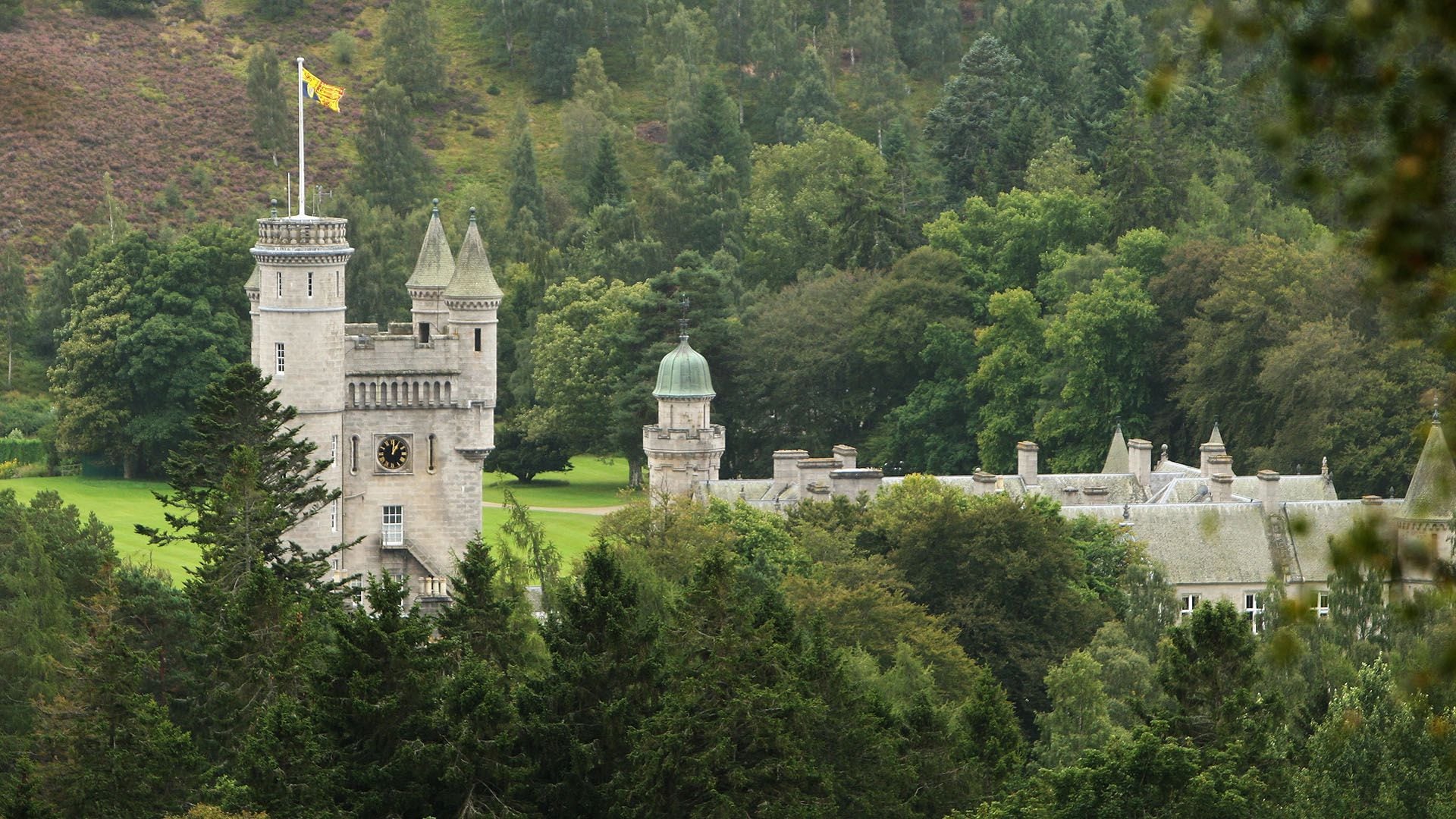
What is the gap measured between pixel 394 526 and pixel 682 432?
14181 mm

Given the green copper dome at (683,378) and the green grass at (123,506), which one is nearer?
the green grass at (123,506)

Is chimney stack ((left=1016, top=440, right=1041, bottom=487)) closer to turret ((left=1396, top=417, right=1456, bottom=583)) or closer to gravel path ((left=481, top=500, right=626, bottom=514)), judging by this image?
turret ((left=1396, top=417, right=1456, bottom=583))

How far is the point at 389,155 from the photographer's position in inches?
5369

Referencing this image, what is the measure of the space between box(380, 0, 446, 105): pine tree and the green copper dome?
207ft

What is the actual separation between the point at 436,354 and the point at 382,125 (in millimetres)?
60454

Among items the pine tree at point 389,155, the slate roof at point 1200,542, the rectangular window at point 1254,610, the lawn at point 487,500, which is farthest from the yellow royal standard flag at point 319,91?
the pine tree at point 389,155

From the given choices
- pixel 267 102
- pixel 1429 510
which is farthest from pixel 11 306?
pixel 1429 510

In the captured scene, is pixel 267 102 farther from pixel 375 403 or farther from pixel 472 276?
pixel 375 403

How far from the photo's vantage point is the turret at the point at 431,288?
82062 millimetres

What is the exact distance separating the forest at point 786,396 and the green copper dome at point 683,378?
10.0 m

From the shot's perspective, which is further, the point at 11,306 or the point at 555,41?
the point at 555,41

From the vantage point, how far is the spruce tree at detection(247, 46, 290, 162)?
142625 mm

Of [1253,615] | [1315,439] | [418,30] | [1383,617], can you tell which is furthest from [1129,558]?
[418,30]

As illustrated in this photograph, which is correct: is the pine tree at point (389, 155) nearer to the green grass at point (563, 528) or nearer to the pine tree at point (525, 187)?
the pine tree at point (525, 187)
